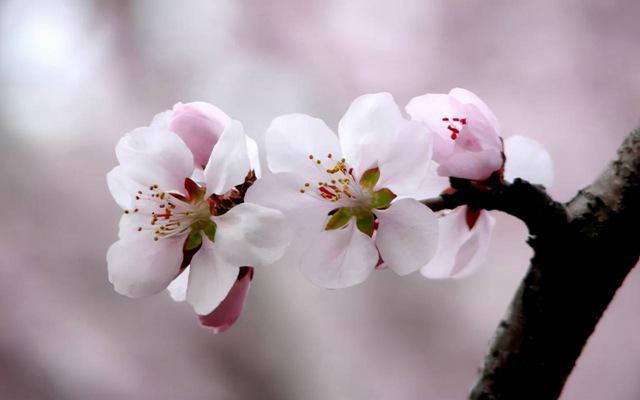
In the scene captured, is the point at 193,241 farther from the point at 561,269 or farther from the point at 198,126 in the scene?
the point at 561,269

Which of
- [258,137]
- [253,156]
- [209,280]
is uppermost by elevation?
[258,137]

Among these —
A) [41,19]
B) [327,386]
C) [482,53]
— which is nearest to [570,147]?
[482,53]

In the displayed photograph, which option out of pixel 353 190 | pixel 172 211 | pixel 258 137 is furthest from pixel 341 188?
pixel 258 137

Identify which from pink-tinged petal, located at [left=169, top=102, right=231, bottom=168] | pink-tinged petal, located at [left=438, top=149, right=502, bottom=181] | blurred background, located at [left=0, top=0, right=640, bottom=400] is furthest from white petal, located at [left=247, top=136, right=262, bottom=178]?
blurred background, located at [left=0, top=0, right=640, bottom=400]

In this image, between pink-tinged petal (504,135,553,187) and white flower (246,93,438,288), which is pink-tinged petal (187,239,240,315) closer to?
white flower (246,93,438,288)

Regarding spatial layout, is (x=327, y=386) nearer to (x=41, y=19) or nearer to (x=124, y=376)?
(x=124, y=376)
